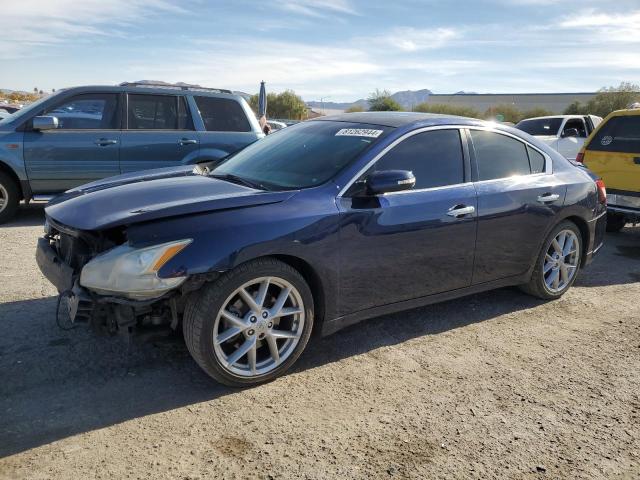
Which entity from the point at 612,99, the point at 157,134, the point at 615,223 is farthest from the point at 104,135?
the point at 612,99

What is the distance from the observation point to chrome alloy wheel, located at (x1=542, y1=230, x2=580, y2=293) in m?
4.88

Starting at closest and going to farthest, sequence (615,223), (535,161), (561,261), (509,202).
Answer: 1. (509,202)
2. (535,161)
3. (561,261)
4. (615,223)

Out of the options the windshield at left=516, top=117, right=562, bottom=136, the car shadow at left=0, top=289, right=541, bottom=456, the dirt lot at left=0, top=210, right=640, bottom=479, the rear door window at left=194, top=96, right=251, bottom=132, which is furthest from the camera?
the windshield at left=516, top=117, right=562, bottom=136

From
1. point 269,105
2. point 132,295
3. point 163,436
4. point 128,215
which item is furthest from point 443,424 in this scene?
point 269,105

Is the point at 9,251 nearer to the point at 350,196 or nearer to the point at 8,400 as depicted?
the point at 8,400

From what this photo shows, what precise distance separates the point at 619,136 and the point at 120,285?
7.25 metres

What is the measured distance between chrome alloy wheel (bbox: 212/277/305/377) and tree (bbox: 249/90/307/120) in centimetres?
5047

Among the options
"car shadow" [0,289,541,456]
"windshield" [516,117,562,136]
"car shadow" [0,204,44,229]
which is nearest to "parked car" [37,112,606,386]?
"car shadow" [0,289,541,456]

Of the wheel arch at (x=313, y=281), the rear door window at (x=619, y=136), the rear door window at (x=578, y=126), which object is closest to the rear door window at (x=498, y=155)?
the wheel arch at (x=313, y=281)

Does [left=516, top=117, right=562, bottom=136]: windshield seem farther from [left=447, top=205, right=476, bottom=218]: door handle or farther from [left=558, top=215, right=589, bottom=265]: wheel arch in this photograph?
[left=447, top=205, right=476, bottom=218]: door handle

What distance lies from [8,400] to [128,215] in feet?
3.95

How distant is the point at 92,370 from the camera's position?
338cm

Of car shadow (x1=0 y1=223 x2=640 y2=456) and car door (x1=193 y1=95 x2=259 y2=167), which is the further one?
car door (x1=193 y1=95 x2=259 y2=167)

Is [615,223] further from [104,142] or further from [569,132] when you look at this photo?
[104,142]
